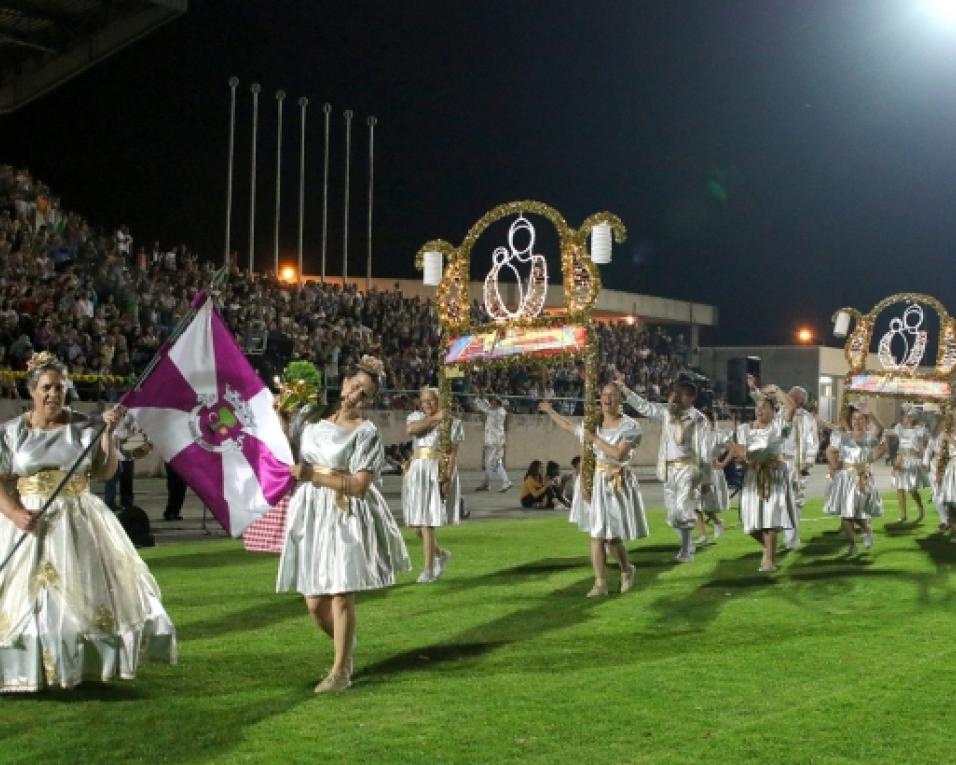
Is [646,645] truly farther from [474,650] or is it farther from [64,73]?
[64,73]

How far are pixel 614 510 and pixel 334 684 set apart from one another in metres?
4.74

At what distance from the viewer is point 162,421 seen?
7289 millimetres

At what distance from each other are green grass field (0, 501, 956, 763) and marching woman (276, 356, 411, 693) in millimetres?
532

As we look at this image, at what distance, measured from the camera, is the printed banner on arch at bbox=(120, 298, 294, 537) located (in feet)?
23.9

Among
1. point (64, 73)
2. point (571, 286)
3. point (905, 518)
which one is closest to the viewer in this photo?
point (571, 286)

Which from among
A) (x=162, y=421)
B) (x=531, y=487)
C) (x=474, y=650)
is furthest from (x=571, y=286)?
(x=531, y=487)

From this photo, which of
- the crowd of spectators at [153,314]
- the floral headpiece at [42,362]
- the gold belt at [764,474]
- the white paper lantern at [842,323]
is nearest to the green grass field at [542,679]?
the gold belt at [764,474]

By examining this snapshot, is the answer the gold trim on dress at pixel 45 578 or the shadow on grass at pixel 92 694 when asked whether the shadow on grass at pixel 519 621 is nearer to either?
the shadow on grass at pixel 92 694

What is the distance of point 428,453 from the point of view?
13281 mm

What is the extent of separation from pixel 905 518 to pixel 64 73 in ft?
71.1

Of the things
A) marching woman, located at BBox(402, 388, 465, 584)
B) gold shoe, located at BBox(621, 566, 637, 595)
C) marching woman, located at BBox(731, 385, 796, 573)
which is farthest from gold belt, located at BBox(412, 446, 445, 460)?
marching woman, located at BBox(731, 385, 796, 573)

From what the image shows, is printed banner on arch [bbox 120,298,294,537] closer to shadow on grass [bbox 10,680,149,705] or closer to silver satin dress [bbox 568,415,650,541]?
shadow on grass [bbox 10,680,149,705]

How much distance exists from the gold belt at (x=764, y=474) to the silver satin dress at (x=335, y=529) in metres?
6.78

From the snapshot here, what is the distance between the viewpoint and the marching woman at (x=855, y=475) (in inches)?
612
